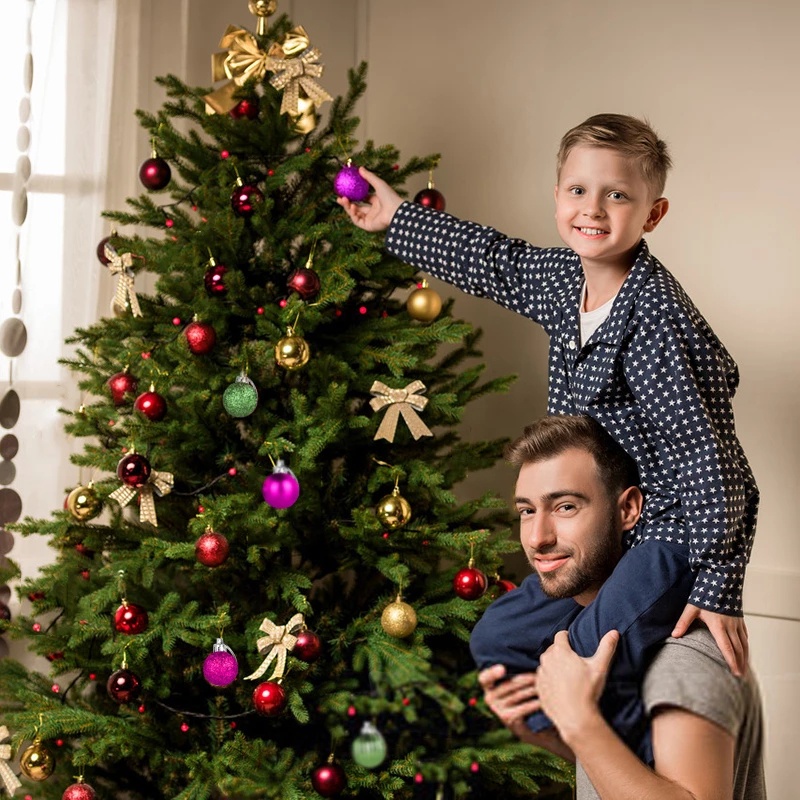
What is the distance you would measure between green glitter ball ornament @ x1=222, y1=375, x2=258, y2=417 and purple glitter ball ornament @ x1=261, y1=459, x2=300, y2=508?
14 cm

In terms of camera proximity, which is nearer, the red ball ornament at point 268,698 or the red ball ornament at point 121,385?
the red ball ornament at point 268,698

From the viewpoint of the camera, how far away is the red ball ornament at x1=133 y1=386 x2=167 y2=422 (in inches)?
67.7

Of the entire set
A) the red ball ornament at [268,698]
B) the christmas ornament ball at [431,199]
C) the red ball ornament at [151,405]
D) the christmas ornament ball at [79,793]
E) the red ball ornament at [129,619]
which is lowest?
the christmas ornament ball at [79,793]

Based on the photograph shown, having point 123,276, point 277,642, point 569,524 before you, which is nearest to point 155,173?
point 123,276

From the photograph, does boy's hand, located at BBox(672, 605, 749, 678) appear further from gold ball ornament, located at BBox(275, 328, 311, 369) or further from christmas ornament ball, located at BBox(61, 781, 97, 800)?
christmas ornament ball, located at BBox(61, 781, 97, 800)

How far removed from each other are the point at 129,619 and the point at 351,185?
799 millimetres

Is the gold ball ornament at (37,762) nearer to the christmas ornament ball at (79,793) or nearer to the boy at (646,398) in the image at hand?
the christmas ornament ball at (79,793)

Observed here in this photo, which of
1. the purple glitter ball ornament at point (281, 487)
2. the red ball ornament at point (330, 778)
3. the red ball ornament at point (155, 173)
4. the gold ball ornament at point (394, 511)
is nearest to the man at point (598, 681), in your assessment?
the red ball ornament at point (330, 778)

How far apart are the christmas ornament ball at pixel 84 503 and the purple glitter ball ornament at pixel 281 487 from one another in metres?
0.38

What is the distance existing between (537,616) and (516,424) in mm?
1487

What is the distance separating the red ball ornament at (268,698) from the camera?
160 cm

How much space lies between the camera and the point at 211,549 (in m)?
1.63

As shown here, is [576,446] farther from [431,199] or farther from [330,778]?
[431,199]

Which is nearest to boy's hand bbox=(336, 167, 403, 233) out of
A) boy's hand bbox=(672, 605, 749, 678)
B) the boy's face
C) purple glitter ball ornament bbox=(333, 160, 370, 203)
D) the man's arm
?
purple glitter ball ornament bbox=(333, 160, 370, 203)
